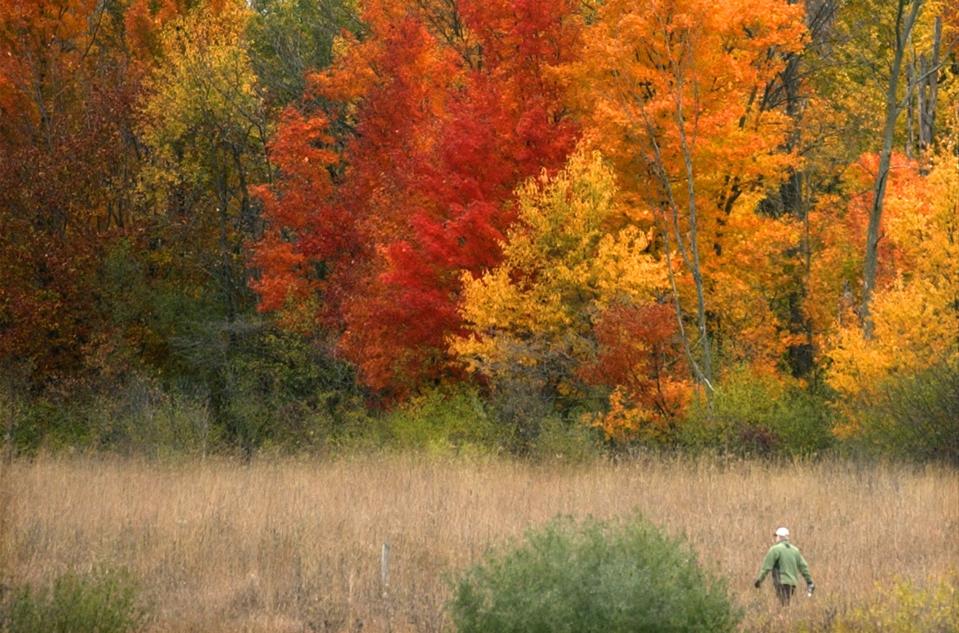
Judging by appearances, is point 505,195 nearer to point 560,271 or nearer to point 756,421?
→ point 560,271

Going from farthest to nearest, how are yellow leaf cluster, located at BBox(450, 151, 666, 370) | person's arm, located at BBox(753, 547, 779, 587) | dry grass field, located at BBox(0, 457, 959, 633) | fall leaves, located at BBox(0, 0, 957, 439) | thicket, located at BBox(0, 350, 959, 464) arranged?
1. fall leaves, located at BBox(0, 0, 957, 439)
2. yellow leaf cluster, located at BBox(450, 151, 666, 370)
3. thicket, located at BBox(0, 350, 959, 464)
4. dry grass field, located at BBox(0, 457, 959, 633)
5. person's arm, located at BBox(753, 547, 779, 587)

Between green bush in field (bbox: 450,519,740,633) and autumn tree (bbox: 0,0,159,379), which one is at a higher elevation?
autumn tree (bbox: 0,0,159,379)

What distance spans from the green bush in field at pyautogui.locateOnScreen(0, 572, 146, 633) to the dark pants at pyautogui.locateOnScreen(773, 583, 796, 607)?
6.34 metres

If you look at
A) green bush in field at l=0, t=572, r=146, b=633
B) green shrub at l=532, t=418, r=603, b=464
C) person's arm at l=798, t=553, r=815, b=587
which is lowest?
green bush in field at l=0, t=572, r=146, b=633

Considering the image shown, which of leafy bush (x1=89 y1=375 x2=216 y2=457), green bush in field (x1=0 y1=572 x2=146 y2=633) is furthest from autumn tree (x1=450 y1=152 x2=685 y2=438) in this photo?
green bush in field (x1=0 y1=572 x2=146 y2=633)

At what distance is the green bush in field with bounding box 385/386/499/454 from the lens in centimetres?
2628

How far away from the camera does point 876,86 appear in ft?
117

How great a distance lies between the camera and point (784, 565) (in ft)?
47.4


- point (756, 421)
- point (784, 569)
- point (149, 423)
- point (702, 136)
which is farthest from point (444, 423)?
point (784, 569)

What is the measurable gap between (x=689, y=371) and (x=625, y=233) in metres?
2.90

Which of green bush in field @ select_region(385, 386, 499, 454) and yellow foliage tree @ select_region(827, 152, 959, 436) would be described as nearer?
yellow foliage tree @ select_region(827, 152, 959, 436)

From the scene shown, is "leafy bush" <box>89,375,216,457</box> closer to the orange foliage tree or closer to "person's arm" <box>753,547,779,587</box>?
the orange foliage tree

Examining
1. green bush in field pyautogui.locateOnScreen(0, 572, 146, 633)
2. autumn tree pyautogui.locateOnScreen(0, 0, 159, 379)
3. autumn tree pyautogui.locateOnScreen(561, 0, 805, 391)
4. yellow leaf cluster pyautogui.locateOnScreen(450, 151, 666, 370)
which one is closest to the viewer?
green bush in field pyautogui.locateOnScreen(0, 572, 146, 633)

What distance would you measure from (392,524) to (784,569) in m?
6.28
